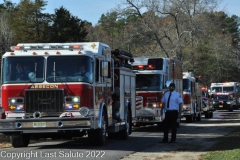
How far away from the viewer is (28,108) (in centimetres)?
1584

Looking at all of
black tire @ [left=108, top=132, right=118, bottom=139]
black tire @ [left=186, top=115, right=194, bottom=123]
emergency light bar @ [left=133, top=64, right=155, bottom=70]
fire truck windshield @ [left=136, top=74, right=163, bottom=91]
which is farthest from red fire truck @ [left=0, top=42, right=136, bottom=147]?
black tire @ [left=186, top=115, right=194, bottom=123]

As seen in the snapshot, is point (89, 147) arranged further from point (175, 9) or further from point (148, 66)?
point (175, 9)

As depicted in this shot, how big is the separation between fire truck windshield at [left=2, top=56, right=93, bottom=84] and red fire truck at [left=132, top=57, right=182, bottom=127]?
8.52m

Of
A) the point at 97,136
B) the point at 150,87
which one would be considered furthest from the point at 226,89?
the point at 97,136

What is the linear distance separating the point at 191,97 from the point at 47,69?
18783 millimetres

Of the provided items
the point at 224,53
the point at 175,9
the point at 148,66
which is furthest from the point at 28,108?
the point at 224,53

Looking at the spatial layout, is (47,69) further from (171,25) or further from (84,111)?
(171,25)

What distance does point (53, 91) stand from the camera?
51.8 ft

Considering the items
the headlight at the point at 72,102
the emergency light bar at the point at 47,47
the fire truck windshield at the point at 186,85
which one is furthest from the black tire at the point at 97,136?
the fire truck windshield at the point at 186,85

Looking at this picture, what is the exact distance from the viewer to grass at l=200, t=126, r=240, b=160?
13615 millimetres

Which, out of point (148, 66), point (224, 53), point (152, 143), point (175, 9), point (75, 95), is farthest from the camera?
point (224, 53)

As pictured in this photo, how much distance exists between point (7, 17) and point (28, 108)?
168 feet

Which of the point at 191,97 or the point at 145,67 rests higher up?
the point at 145,67

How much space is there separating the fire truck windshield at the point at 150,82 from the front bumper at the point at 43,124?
9.25m
